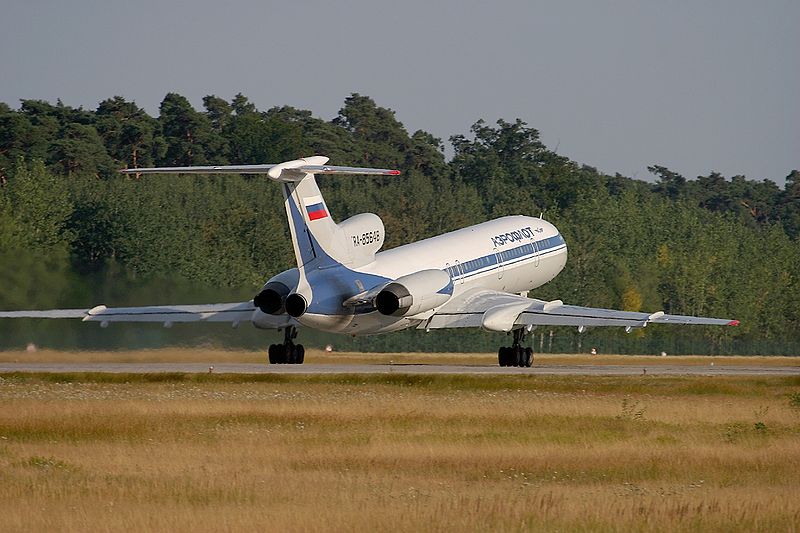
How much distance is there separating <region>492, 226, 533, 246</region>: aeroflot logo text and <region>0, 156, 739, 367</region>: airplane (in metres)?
0.05

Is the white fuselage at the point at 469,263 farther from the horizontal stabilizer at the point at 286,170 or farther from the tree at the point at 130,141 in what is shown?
the tree at the point at 130,141

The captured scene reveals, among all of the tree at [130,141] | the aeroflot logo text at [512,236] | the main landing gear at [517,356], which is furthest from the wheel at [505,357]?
the tree at [130,141]

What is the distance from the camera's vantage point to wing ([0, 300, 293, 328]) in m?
44.2

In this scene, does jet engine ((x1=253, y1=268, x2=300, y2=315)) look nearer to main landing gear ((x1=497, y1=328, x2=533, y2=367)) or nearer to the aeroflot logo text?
main landing gear ((x1=497, y1=328, x2=533, y2=367))

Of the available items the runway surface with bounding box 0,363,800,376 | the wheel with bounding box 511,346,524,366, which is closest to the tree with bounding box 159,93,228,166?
the wheel with bounding box 511,346,524,366

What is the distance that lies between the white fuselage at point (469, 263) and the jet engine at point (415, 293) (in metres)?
0.62

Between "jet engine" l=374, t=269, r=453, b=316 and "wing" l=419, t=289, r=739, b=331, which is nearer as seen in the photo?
"jet engine" l=374, t=269, r=453, b=316

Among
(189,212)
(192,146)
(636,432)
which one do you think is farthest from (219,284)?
(192,146)

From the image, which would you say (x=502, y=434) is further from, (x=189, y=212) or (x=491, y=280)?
(x=189, y=212)

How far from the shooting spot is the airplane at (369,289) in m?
41.5

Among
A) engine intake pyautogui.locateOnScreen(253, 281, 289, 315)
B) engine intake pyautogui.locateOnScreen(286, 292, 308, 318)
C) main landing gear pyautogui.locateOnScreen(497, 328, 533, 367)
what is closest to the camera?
engine intake pyautogui.locateOnScreen(286, 292, 308, 318)

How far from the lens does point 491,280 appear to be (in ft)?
168

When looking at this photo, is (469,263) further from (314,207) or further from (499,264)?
(314,207)

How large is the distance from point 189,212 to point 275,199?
12.7 m
